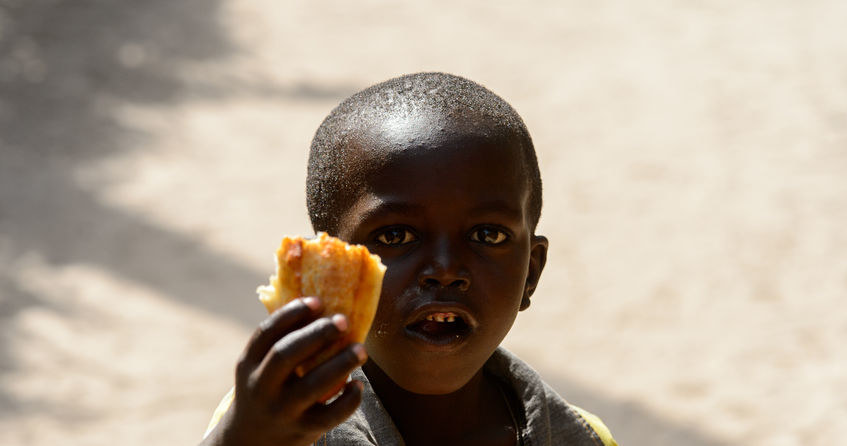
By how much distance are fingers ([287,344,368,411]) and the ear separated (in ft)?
2.19

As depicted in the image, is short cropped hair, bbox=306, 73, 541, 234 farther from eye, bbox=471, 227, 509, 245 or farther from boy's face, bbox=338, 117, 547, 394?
eye, bbox=471, 227, 509, 245

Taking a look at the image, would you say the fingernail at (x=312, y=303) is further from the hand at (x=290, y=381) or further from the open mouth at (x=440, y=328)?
the open mouth at (x=440, y=328)

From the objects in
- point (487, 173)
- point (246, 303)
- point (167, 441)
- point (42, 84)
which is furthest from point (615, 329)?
point (42, 84)

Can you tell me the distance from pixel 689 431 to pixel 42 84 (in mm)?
5912

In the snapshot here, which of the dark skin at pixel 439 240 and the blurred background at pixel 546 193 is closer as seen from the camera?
the dark skin at pixel 439 240

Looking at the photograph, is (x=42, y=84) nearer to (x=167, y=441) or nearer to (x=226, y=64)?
(x=226, y=64)

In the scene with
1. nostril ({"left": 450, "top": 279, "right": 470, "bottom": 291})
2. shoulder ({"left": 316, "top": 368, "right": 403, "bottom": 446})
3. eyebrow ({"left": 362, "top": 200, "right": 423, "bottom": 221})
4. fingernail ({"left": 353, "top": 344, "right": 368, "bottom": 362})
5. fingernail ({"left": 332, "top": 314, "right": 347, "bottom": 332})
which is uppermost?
eyebrow ({"left": 362, "top": 200, "right": 423, "bottom": 221})

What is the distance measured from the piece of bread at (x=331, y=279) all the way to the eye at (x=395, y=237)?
8.1 inches

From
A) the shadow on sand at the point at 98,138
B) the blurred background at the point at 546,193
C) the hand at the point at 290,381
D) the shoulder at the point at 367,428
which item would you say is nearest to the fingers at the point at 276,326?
the hand at the point at 290,381

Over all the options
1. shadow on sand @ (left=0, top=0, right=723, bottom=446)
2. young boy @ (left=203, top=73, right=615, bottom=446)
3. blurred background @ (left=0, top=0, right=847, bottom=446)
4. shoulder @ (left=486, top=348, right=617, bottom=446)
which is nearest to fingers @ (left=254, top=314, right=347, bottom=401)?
young boy @ (left=203, top=73, right=615, bottom=446)

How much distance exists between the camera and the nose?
169cm

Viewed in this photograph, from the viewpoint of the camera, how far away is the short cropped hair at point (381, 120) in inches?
72.3

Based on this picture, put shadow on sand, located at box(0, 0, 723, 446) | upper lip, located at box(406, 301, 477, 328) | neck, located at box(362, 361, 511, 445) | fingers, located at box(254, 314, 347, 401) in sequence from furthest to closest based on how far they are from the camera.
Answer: shadow on sand, located at box(0, 0, 723, 446)
neck, located at box(362, 361, 511, 445)
upper lip, located at box(406, 301, 477, 328)
fingers, located at box(254, 314, 347, 401)

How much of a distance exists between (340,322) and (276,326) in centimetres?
9
